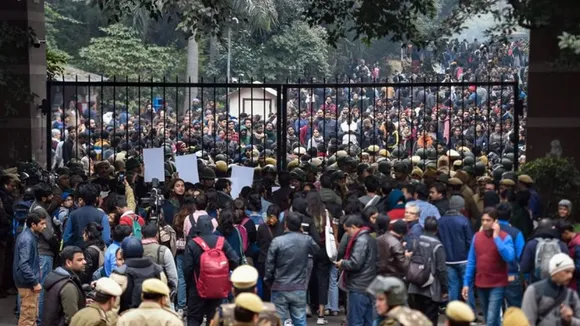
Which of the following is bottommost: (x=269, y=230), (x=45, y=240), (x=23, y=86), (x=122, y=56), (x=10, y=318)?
(x=10, y=318)

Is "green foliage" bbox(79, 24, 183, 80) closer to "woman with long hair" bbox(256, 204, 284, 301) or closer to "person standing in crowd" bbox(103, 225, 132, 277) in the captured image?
"woman with long hair" bbox(256, 204, 284, 301)

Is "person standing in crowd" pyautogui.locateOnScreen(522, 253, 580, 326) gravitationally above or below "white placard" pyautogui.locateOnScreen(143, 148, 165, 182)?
below

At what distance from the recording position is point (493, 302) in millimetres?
15758

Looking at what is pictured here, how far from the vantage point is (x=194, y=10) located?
19.0m

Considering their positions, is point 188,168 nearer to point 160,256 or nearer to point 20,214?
point 20,214

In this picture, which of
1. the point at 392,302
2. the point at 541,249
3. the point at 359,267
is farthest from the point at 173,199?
the point at 392,302

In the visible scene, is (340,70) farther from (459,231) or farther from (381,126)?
(459,231)

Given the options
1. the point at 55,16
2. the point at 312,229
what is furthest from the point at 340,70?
the point at 312,229

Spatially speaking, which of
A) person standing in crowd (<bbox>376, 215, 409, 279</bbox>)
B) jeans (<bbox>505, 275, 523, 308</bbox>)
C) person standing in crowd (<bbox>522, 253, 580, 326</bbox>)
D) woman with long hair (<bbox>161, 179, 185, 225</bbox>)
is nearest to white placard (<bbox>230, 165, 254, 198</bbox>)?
woman with long hair (<bbox>161, 179, 185, 225</bbox>)

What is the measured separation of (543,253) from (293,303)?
298 cm

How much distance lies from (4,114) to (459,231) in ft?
26.7

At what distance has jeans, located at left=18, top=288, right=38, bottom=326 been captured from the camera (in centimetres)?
1620

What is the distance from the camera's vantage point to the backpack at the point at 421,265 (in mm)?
15492

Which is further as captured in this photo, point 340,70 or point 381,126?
point 340,70
